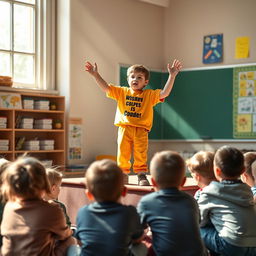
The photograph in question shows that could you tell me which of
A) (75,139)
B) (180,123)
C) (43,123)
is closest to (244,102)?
(180,123)

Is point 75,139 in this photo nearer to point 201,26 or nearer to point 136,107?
point 201,26

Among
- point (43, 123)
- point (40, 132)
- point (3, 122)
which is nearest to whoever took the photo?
point (3, 122)

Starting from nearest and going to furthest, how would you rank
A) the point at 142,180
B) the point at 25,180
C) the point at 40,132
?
1. the point at 25,180
2. the point at 142,180
3. the point at 40,132

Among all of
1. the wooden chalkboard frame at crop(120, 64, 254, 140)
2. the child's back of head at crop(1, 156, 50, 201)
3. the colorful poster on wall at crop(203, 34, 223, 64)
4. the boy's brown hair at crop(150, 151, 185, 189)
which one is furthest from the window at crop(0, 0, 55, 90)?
the boy's brown hair at crop(150, 151, 185, 189)

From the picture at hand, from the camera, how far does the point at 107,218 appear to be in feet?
6.73

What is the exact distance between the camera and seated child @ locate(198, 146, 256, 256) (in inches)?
98.2

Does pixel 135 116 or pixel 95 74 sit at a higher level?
pixel 95 74

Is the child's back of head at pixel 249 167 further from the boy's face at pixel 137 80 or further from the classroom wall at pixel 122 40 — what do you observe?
the classroom wall at pixel 122 40

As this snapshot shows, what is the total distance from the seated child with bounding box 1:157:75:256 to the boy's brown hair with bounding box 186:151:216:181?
86cm

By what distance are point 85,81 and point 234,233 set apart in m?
4.22

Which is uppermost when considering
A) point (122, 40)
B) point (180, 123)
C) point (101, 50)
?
point (122, 40)

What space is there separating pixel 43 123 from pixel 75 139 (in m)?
0.54

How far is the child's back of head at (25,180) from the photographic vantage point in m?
2.16

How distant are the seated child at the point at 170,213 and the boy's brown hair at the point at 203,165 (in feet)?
1.59
